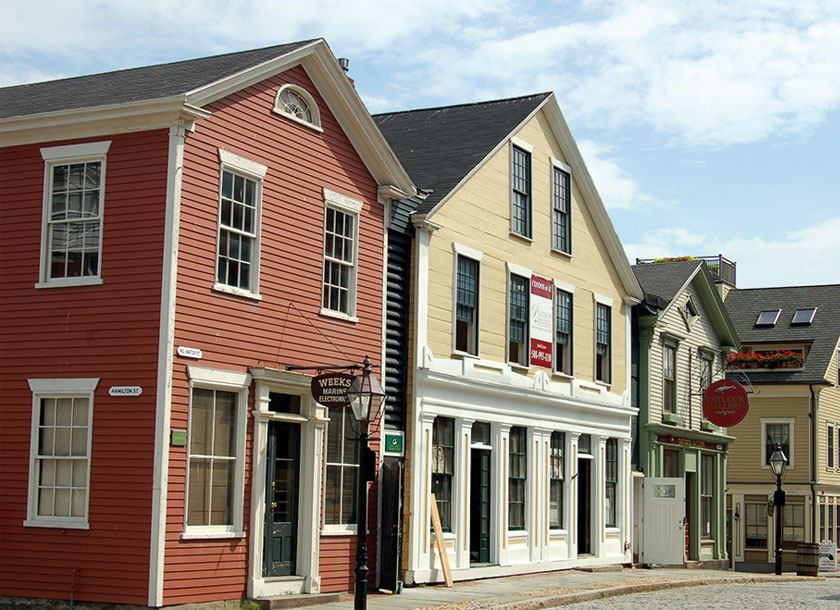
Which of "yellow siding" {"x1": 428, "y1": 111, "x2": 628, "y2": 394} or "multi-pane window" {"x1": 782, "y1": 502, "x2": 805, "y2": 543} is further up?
"yellow siding" {"x1": 428, "y1": 111, "x2": 628, "y2": 394}

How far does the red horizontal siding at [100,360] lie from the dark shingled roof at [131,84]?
765 mm

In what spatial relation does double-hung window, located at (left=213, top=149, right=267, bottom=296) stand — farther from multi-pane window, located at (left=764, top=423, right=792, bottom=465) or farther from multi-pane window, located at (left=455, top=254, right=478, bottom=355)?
multi-pane window, located at (left=764, top=423, right=792, bottom=465)

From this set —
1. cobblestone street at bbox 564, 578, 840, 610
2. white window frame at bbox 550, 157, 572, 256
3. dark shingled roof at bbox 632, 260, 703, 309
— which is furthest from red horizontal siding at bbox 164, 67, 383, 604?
dark shingled roof at bbox 632, 260, 703, 309

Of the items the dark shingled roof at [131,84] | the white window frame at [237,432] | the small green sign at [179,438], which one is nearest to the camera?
the small green sign at [179,438]

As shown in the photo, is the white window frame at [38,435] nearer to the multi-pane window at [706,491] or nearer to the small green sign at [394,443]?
the small green sign at [394,443]

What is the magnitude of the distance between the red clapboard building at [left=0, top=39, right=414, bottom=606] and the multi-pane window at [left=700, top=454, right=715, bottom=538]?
1879cm

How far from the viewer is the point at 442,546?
2100cm

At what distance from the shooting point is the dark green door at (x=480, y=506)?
909 inches

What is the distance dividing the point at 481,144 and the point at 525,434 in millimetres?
6021

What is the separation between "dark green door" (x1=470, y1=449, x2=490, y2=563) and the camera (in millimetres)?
23078

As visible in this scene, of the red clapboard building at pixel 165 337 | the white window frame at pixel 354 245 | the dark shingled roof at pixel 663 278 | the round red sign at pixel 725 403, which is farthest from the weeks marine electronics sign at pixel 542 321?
the round red sign at pixel 725 403

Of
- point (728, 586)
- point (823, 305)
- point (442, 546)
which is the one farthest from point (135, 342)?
point (823, 305)

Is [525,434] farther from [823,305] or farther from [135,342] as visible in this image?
[823,305]

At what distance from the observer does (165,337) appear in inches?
609
